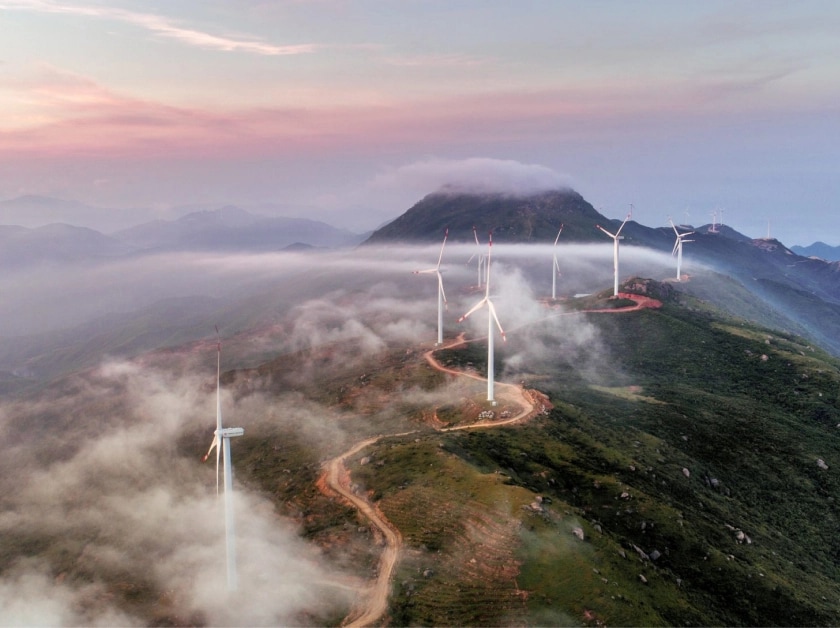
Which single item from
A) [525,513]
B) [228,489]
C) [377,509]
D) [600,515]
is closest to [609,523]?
[600,515]

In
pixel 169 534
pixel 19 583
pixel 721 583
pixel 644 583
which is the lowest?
pixel 19 583

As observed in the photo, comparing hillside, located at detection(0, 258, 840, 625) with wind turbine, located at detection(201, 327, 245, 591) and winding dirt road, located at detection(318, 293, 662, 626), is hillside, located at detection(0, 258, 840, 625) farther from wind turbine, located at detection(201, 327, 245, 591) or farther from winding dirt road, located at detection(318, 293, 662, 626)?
wind turbine, located at detection(201, 327, 245, 591)

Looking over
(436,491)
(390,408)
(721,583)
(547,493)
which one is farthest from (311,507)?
(721,583)

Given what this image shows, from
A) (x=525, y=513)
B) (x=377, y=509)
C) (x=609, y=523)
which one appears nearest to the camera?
(x=525, y=513)

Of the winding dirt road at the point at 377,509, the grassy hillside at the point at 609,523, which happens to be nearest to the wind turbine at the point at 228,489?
the winding dirt road at the point at 377,509

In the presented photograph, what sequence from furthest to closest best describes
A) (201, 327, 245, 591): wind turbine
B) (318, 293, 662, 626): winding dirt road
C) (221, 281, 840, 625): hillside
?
(221, 281, 840, 625): hillside, (318, 293, 662, 626): winding dirt road, (201, 327, 245, 591): wind turbine

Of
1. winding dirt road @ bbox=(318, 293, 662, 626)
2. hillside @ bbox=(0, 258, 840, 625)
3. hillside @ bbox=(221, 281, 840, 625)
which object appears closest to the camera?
winding dirt road @ bbox=(318, 293, 662, 626)

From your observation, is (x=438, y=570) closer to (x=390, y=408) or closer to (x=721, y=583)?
(x=721, y=583)

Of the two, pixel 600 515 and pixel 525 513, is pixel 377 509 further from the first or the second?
pixel 600 515

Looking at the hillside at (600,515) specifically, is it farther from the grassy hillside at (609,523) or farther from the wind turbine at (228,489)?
the wind turbine at (228,489)

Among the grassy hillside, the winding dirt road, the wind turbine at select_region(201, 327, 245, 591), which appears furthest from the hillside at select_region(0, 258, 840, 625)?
the wind turbine at select_region(201, 327, 245, 591)

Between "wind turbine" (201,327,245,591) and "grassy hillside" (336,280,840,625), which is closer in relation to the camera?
"wind turbine" (201,327,245,591)
